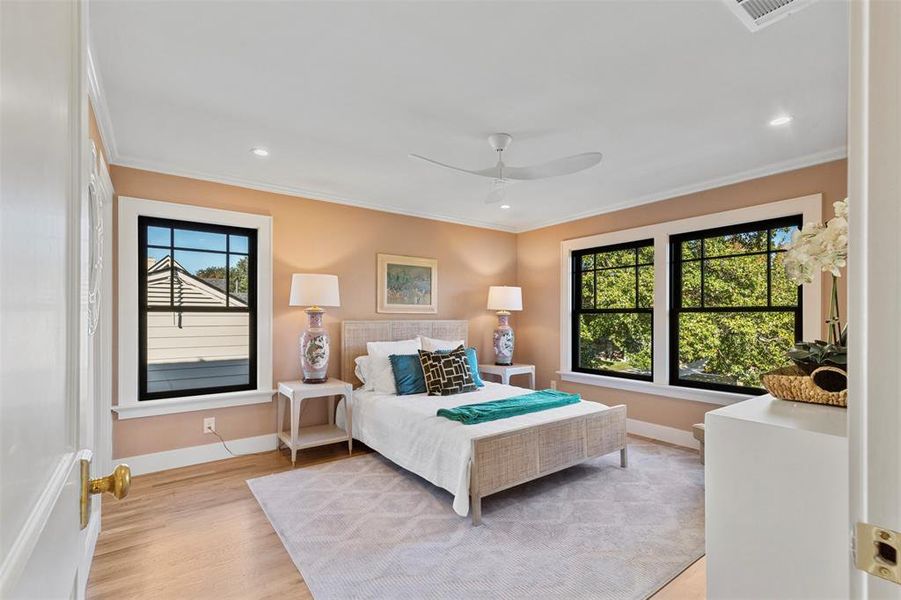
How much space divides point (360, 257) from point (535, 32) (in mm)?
Answer: 3119

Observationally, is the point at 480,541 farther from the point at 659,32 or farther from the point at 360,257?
the point at 360,257

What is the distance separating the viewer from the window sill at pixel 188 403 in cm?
344

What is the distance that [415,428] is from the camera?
128 inches

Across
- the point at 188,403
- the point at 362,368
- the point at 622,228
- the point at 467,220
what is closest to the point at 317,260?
the point at 362,368

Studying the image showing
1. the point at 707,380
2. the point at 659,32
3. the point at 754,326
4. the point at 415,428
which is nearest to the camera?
the point at 659,32

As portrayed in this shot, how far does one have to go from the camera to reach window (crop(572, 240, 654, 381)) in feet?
15.2

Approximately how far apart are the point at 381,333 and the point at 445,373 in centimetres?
98

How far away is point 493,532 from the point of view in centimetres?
262

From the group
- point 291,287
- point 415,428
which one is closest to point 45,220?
point 415,428

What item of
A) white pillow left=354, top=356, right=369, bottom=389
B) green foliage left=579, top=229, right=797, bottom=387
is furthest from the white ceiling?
white pillow left=354, top=356, right=369, bottom=389

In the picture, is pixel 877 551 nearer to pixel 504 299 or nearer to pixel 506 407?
pixel 506 407

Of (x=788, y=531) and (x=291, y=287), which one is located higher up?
(x=291, y=287)

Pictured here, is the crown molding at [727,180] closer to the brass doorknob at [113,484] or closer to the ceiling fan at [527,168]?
the ceiling fan at [527,168]

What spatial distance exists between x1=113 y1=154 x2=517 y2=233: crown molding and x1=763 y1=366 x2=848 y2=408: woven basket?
3.93 metres
